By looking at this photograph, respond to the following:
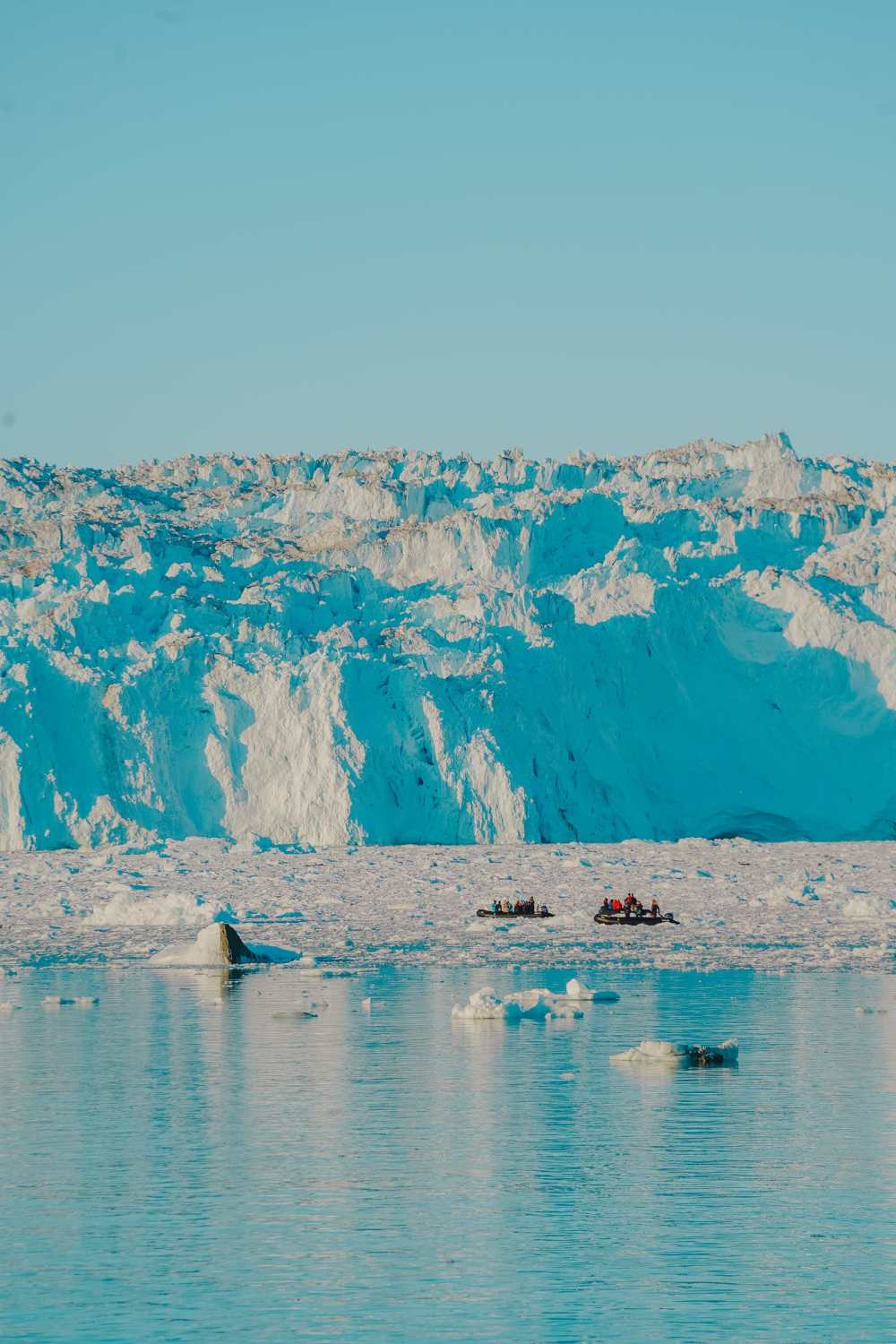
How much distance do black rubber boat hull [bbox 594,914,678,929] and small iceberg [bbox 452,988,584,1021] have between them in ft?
30.2

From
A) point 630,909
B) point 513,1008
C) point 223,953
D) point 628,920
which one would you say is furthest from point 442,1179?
point 630,909

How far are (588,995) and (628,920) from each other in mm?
8781

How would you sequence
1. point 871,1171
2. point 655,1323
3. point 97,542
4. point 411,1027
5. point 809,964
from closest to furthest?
1. point 655,1323
2. point 871,1171
3. point 411,1027
4. point 809,964
5. point 97,542

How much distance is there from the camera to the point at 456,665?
43.3 m

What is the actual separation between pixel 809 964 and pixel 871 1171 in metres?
10.8

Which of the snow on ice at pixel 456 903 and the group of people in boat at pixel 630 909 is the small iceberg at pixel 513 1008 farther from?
the group of people in boat at pixel 630 909

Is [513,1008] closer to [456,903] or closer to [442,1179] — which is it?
[442,1179]

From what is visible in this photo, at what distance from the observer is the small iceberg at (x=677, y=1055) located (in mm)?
13719

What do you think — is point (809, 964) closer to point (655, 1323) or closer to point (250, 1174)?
point (250, 1174)

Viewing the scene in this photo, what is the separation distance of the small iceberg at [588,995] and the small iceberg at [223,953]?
5.38m

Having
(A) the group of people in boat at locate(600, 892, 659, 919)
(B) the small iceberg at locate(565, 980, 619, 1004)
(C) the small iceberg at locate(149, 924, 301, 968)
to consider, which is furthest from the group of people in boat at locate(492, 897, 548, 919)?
(B) the small iceberg at locate(565, 980, 619, 1004)

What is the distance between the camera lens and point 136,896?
95.4ft

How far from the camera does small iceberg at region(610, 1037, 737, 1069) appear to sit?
45.0 feet

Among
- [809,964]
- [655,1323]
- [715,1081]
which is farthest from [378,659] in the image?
[655,1323]
